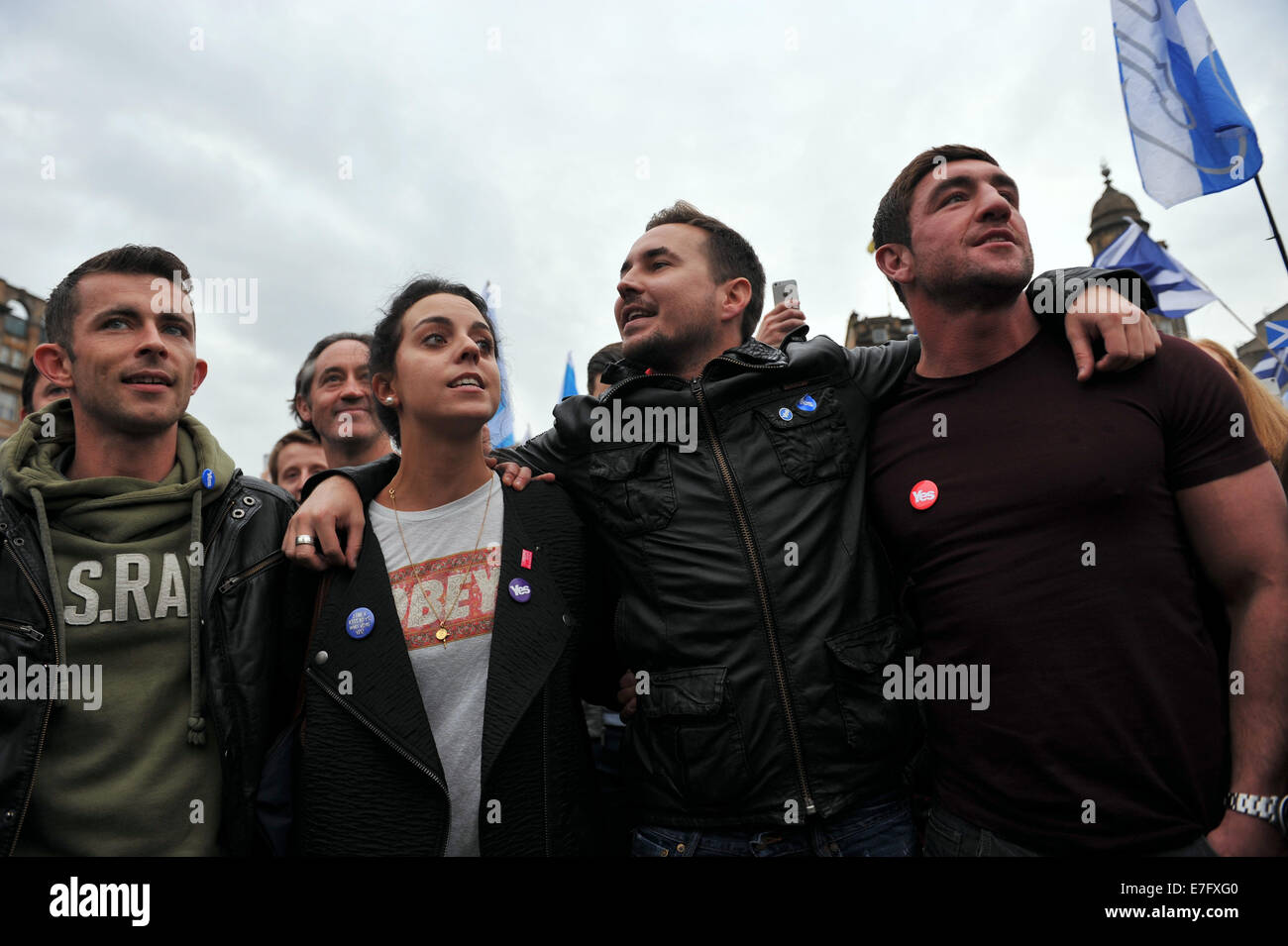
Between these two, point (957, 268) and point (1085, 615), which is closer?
point (1085, 615)

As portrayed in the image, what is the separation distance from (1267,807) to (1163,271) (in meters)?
8.77

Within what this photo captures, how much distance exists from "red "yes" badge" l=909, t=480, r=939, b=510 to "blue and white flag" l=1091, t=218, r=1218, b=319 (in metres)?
7.92

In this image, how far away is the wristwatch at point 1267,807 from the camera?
179cm

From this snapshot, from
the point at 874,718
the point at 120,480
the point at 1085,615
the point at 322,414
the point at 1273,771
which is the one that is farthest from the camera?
the point at 322,414

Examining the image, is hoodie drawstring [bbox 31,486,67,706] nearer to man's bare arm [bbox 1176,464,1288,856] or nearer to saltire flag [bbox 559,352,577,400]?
man's bare arm [bbox 1176,464,1288,856]

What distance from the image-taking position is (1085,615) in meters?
1.98

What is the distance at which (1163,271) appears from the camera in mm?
8484

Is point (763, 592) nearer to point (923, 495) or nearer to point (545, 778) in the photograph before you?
point (923, 495)

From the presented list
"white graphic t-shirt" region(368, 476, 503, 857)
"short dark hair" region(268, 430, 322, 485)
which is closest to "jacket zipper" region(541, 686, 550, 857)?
"white graphic t-shirt" region(368, 476, 503, 857)

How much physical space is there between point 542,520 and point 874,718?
1.28m

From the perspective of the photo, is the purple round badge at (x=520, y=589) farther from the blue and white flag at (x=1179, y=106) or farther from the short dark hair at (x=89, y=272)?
the blue and white flag at (x=1179, y=106)

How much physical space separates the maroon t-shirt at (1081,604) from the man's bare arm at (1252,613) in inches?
1.8

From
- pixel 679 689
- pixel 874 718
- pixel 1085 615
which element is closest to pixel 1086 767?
pixel 1085 615
